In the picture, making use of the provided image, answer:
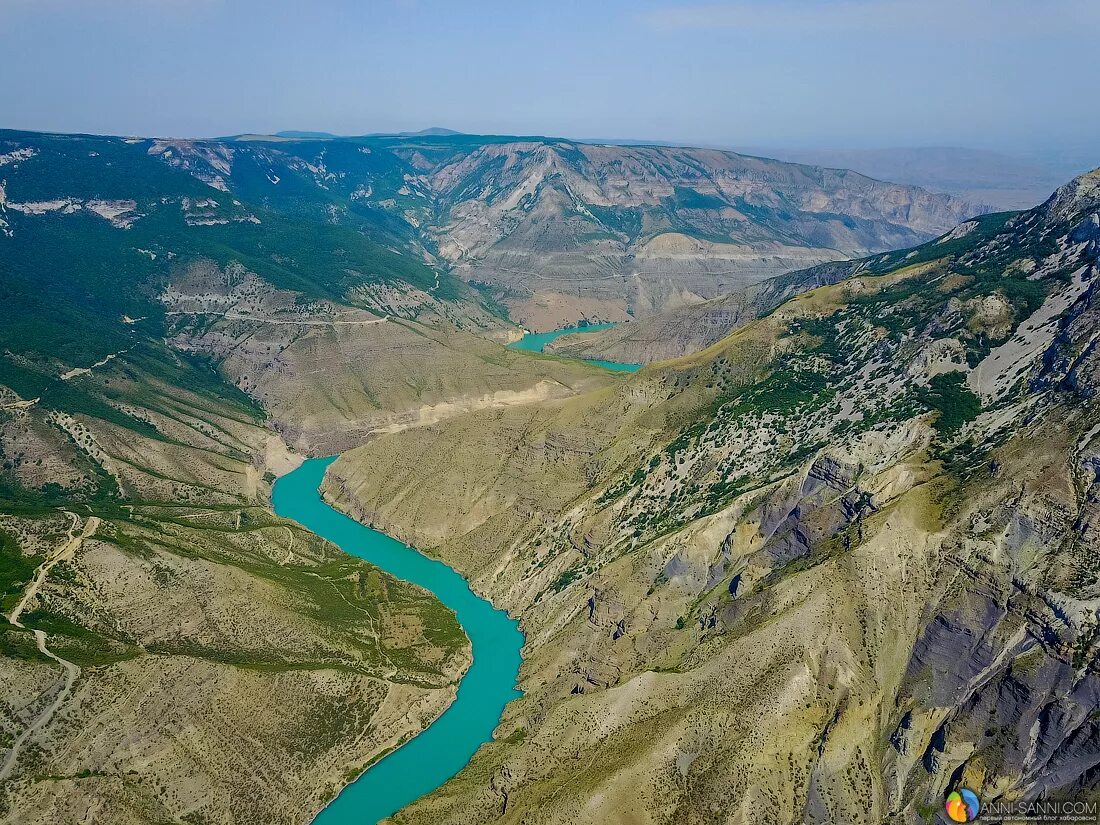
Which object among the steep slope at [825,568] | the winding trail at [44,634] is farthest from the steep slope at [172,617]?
the steep slope at [825,568]

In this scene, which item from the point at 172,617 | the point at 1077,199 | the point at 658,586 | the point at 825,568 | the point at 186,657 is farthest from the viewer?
the point at 1077,199

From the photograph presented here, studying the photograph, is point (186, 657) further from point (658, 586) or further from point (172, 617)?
point (658, 586)

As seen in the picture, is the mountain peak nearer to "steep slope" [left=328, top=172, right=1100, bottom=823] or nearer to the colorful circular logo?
"steep slope" [left=328, top=172, right=1100, bottom=823]

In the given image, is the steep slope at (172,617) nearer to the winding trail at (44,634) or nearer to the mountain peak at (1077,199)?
the winding trail at (44,634)

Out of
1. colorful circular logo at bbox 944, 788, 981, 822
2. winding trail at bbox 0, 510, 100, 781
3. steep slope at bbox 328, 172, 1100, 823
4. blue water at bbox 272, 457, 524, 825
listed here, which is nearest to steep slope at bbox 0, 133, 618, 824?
winding trail at bbox 0, 510, 100, 781

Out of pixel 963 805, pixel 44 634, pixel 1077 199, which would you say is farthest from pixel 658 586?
pixel 1077 199
